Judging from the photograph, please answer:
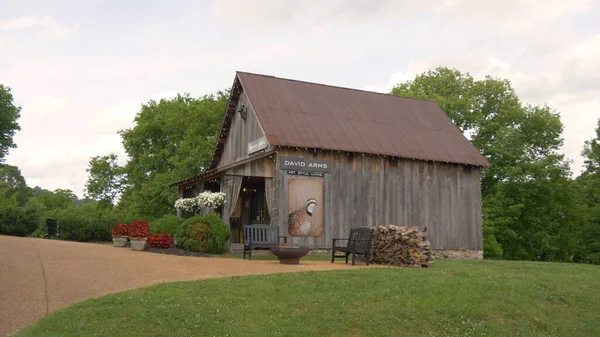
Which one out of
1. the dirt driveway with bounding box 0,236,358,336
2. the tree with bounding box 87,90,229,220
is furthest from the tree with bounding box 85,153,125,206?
the dirt driveway with bounding box 0,236,358,336

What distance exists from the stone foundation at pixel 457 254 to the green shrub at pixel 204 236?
8.97 metres

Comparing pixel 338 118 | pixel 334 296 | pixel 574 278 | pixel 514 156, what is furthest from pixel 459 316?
pixel 514 156

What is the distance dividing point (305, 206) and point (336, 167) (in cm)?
198

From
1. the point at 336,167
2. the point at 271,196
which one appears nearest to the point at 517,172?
the point at 336,167

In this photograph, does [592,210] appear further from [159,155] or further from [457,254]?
[159,155]

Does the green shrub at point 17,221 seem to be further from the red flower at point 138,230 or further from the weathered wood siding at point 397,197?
the weathered wood siding at point 397,197

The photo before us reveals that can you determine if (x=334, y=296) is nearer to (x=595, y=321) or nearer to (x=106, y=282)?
(x=106, y=282)

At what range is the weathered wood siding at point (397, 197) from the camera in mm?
20531

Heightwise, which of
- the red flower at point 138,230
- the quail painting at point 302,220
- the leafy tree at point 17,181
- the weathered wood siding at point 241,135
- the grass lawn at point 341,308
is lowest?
the grass lawn at point 341,308

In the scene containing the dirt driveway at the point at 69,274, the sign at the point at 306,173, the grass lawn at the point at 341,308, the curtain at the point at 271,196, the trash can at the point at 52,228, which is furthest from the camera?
the trash can at the point at 52,228

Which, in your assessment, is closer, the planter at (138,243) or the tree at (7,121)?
the planter at (138,243)

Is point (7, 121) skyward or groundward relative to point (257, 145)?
skyward

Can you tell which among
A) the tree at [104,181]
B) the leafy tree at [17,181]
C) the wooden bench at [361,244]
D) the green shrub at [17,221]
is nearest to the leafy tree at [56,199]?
the leafy tree at [17,181]

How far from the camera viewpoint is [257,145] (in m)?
22.2
